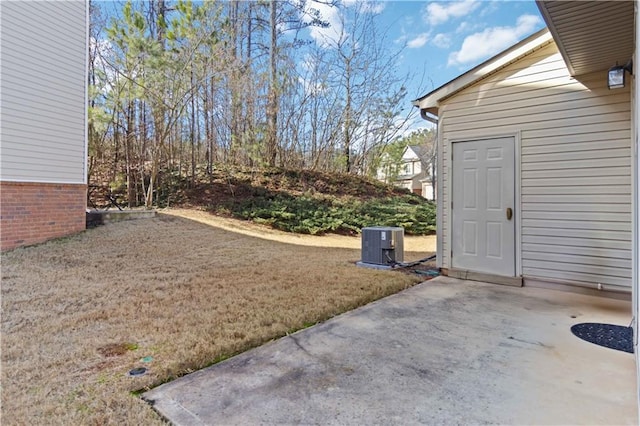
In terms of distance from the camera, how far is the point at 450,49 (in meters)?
11.7

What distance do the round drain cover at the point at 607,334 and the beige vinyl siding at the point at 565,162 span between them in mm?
1156

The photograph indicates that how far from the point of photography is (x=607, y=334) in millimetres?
2846

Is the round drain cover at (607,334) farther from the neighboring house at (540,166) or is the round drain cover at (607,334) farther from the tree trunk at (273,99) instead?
the tree trunk at (273,99)

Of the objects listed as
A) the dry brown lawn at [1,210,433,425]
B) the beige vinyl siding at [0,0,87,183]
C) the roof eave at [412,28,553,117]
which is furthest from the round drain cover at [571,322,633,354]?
the beige vinyl siding at [0,0,87,183]

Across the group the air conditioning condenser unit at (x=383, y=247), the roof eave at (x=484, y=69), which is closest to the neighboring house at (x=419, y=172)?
the air conditioning condenser unit at (x=383, y=247)

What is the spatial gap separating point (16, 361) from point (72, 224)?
18.4 ft

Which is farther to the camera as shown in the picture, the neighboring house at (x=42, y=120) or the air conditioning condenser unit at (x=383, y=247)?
the neighboring house at (x=42, y=120)

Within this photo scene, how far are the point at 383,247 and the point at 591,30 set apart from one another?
12.5ft

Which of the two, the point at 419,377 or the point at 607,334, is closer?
the point at 419,377

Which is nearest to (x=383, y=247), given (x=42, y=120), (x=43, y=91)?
(x=42, y=120)

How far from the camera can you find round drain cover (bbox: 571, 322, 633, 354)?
2.63 meters

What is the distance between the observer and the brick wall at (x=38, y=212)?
5.98 metres

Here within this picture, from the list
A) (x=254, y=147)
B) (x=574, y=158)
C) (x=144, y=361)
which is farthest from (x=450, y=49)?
(x=144, y=361)

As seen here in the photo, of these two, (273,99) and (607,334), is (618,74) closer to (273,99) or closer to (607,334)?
(607,334)
